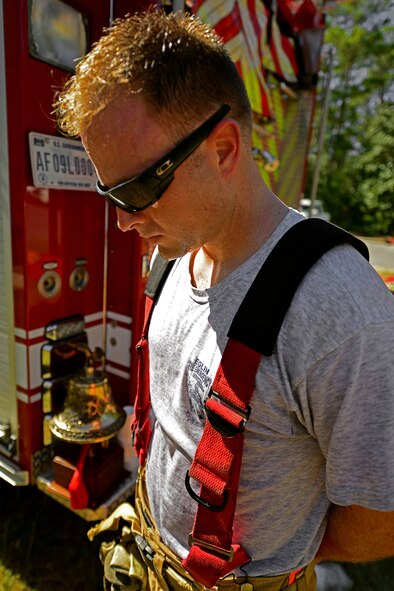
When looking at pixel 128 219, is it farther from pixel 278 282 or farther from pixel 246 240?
pixel 278 282

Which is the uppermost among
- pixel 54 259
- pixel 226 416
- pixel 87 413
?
pixel 54 259

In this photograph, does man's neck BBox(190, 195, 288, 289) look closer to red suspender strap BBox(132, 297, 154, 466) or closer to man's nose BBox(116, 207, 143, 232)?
man's nose BBox(116, 207, 143, 232)

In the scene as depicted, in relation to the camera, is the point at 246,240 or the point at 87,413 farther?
the point at 87,413

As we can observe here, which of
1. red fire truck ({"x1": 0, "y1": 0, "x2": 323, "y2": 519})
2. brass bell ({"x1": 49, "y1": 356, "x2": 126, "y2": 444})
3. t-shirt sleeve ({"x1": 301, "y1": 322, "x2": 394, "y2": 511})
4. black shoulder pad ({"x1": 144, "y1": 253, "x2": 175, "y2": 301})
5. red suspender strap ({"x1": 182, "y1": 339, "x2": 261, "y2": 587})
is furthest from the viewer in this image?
brass bell ({"x1": 49, "y1": 356, "x2": 126, "y2": 444})

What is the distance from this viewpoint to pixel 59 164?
1.83 meters

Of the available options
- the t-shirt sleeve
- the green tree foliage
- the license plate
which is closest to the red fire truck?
the license plate

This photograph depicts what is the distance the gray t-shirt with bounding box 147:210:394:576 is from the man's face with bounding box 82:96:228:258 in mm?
134

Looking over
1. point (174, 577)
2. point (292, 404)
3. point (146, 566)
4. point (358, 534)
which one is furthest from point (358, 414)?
point (146, 566)

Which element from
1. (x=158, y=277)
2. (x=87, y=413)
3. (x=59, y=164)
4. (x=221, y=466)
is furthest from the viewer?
(x=87, y=413)

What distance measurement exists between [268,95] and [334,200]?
58.9 feet

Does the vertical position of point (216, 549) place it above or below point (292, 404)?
below

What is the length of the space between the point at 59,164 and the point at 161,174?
1068 mm

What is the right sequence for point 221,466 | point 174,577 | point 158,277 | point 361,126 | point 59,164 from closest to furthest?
point 221,466, point 174,577, point 158,277, point 59,164, point 361,126

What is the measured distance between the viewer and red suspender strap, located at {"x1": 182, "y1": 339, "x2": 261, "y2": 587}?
0.91 m
